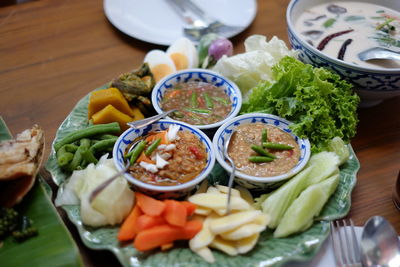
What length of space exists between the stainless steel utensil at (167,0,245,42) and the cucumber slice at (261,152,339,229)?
191 centimetres

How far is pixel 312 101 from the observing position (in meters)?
2.94

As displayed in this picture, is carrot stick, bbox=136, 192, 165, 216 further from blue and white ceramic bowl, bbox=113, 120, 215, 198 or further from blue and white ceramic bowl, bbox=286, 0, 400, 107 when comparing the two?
blue and white ceramic bowl, bbox=286, 0, 400, 107

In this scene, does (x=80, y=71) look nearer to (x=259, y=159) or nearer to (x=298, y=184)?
(x=259, y=159)

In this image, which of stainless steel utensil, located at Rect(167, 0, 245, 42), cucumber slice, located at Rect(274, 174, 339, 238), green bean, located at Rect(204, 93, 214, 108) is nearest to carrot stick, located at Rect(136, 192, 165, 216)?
cucumber slice, located at Rect(274, 174, 339, 238)

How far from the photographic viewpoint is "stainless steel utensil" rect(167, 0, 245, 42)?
416 centimetres

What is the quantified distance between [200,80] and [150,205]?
1.44 meters

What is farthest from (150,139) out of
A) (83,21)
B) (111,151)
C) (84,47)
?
(83,21)

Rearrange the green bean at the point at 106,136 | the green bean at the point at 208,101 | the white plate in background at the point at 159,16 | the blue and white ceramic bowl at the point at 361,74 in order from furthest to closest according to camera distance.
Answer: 1. the white plate in background at the point at 159,16
2. the green bean at the point at 208,101
3. the blue and white ceramic bowl at the point at 361,74
4. the green bean at the point at 106,136

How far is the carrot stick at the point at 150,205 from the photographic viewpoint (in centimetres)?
232

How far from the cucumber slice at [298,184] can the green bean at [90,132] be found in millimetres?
1138

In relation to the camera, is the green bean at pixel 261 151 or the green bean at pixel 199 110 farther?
the green bean at pixel 199 110

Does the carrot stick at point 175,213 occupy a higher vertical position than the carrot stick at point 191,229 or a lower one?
higher

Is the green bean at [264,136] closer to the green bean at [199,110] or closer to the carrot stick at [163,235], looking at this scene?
the green bean at [199,110]

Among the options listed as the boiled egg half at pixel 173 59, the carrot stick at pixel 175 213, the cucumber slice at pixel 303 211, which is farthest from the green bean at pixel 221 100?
the carrot stick at pixel 175 213
